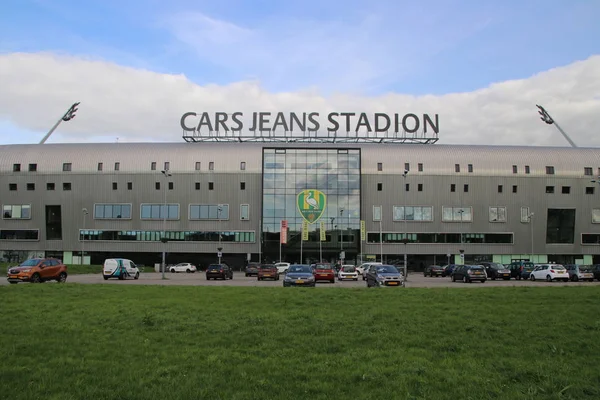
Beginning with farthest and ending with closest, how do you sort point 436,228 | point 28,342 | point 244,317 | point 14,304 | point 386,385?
point 436,228 → point 14,304 → point 244,317 → point 28,342 → point 386,385

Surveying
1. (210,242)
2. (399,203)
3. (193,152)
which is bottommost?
(210,242)

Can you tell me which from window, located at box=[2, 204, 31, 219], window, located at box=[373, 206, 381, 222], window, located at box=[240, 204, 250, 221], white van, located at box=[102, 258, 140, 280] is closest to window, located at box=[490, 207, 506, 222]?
window, located at box=[373, 206, 381, 222]

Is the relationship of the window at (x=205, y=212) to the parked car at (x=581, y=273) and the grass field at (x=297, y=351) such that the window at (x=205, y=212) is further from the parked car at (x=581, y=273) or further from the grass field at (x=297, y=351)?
the grass field at (x=297, y=351)

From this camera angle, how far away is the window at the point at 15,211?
87938 millimetres

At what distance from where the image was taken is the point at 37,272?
3600cm

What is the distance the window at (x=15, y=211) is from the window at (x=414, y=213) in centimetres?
5954

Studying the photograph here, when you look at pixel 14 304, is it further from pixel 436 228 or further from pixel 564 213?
pixel 564 213

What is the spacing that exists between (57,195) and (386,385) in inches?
3521

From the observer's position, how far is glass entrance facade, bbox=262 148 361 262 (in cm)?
8612

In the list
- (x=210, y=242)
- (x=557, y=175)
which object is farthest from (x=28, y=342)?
(x=557, y=175)

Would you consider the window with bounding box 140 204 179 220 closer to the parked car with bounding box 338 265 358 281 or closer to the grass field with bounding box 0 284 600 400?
the parked car with bounding box 338 265 358 281

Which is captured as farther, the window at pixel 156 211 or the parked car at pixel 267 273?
the window at pixel 156 211

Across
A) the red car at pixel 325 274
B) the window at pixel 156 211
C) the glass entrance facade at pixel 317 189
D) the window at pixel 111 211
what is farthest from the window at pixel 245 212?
the red car at pixel 325 274

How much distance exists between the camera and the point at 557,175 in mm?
88188
